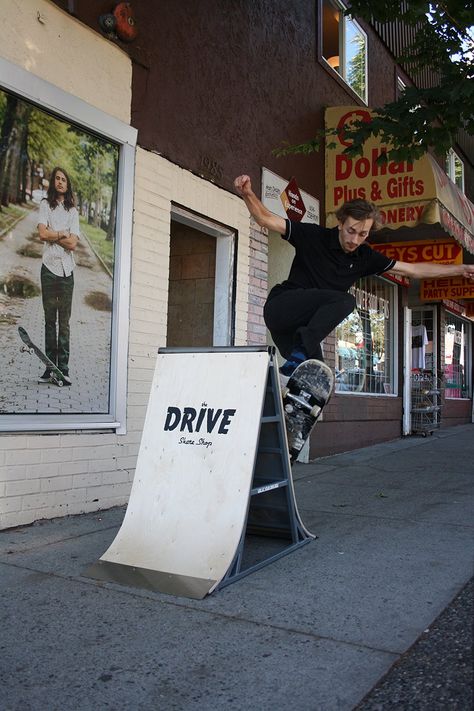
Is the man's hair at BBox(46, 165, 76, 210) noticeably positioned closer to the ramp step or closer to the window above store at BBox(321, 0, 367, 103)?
the ramp step

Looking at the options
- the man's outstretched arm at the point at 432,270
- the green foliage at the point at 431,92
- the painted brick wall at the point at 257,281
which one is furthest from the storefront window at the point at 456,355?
the man's outstretched arm at the point at 432,270

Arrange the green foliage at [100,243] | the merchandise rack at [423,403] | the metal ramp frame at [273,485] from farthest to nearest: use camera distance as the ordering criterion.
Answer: the merchandise rack at [423,403] → the green foliage at [100,243] → the metal ramp frame at [273,485]

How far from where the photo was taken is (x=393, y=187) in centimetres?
796

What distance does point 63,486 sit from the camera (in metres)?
4.84

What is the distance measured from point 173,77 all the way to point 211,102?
582 mm

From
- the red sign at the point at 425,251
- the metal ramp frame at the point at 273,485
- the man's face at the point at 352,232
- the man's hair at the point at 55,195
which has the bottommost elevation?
the metal ramp frame at the point at 273,485

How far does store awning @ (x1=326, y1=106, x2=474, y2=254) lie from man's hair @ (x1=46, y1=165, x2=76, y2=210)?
12.9ft

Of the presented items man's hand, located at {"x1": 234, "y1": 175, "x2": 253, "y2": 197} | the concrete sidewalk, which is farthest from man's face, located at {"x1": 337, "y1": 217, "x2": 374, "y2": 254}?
the concrete sidewalk

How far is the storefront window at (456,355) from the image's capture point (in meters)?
15.8

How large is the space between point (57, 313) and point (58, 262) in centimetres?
40

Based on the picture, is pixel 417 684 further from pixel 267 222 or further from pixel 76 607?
pixel 267 222

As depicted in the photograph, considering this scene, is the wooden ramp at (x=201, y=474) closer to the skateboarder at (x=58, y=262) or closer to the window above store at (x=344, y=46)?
the skateboarder at (x=58, y=262)

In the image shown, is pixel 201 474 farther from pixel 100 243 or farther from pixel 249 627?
pixel 100 243

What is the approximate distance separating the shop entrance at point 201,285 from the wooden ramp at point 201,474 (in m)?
3.04
